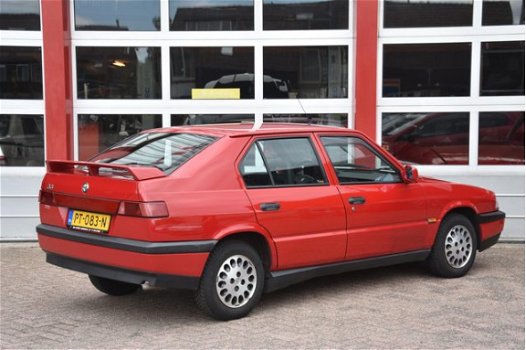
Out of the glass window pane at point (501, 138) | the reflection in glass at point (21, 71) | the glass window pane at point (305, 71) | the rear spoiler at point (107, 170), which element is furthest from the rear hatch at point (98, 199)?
the glass window pane at point (501, 138)

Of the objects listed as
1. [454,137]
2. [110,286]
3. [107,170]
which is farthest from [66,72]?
[454,137]

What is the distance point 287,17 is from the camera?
8.70 m

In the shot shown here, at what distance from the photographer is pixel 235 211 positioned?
15.5 feet

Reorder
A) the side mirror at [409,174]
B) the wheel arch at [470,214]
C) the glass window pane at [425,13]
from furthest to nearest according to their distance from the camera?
the glass window pane at [425,13] < the wheel arch at [470,214] < the side mirror at [409,174]

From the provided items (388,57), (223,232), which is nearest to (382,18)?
(388,57)

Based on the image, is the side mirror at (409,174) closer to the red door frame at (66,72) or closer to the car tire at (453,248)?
the car tire at (453,248)

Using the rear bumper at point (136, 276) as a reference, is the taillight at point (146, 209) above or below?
above

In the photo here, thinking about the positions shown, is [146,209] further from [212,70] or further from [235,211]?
[212,70]

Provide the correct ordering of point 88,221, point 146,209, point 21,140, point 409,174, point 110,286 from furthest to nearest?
point 21,140 → point 409,174 → point 110,286 → point 88,221 → point 146,209

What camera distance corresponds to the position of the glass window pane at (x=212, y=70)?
8695mm

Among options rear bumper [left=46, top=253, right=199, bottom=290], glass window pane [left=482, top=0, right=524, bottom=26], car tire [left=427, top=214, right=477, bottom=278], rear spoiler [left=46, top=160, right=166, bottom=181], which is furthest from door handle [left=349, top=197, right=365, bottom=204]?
glass window pane [left=482, top=0, right=524, bottom=26]

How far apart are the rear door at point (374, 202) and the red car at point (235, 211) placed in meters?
0.01

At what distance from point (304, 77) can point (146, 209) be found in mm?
4949

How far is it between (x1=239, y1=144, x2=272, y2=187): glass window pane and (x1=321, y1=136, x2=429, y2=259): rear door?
0.75m
